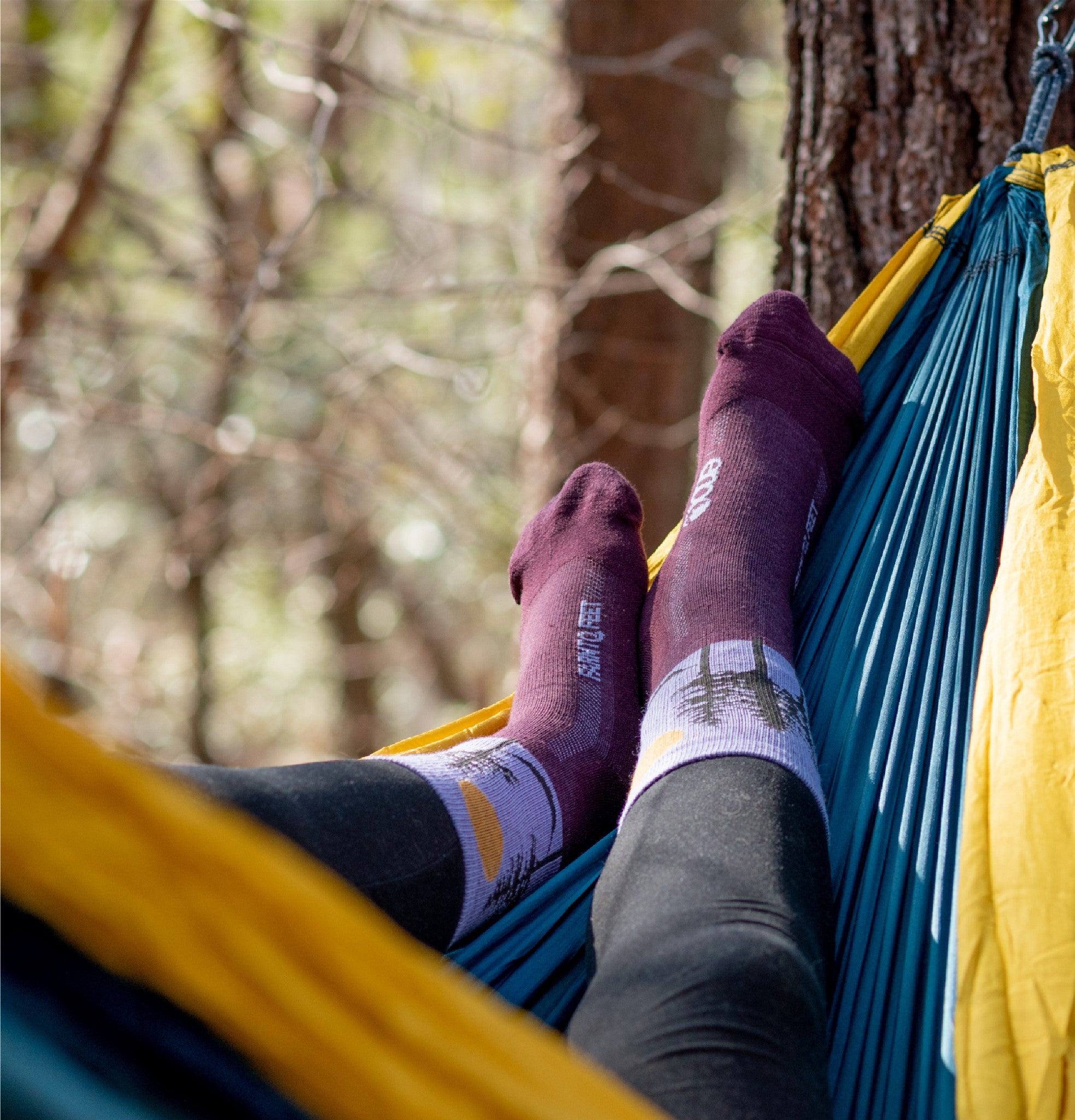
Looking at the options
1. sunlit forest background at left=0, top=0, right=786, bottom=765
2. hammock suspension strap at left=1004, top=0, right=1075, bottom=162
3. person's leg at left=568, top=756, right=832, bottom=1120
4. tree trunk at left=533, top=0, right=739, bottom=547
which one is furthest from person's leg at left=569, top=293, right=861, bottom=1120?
tree trunk at left=533, top=0, right=739, bottom=547

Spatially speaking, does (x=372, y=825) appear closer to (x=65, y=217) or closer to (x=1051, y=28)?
(x=1051, y=28)

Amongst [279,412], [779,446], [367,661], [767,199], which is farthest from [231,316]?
[779,446]

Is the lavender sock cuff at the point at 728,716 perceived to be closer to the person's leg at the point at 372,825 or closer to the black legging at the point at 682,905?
the black legging at the point at 682,905

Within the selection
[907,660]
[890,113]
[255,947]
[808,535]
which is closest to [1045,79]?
[890,113]

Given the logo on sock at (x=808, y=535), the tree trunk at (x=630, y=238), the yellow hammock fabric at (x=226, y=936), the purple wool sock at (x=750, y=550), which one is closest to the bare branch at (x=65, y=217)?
the tree trunk at (x=630, y=238)

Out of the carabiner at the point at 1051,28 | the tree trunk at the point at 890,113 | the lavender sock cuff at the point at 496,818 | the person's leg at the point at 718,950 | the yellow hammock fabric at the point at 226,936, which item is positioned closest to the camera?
the yellow hammock fabric at the point at 226,936

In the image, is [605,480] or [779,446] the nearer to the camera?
[779,446]

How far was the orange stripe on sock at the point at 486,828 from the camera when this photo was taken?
0.68 metres

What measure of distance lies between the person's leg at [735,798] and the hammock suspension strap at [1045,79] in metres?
0.25

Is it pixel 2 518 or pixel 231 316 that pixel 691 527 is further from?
pixel 2 518

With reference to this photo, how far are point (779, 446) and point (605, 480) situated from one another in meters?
0.21

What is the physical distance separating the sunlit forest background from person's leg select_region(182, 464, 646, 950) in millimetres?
855

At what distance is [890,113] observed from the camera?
1.05 meters

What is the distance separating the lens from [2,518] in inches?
114
